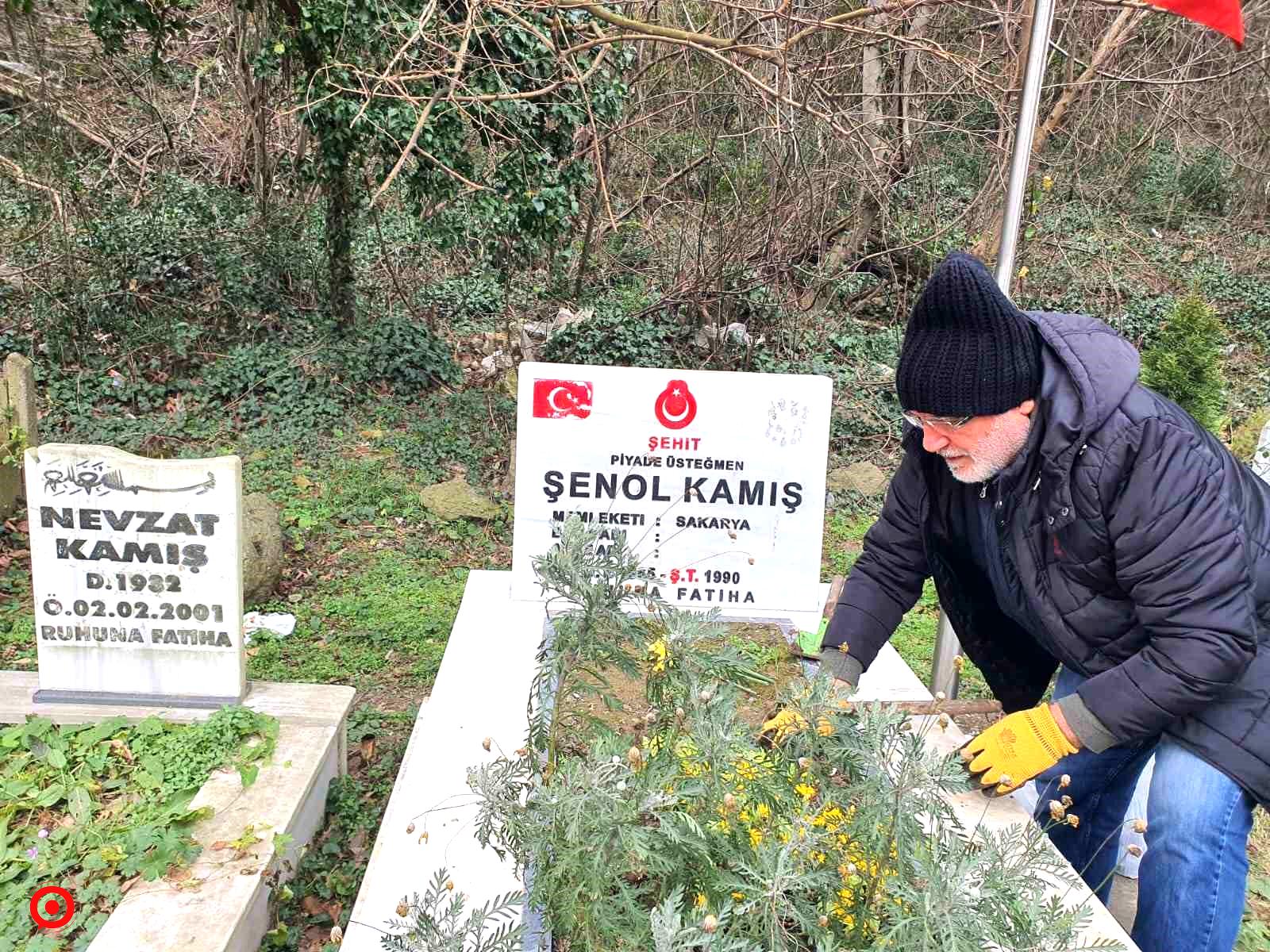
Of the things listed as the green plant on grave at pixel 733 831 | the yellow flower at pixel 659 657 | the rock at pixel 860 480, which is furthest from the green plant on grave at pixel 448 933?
the rock at pixel 860 480

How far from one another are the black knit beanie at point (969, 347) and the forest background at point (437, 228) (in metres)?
3.26

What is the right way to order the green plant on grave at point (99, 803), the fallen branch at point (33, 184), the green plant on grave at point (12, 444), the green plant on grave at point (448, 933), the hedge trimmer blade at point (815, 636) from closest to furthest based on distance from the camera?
the green plant on grave at point (448, 933)
the green plant on grave at point (99, 803)
the hedge trimmer blade at point (815, 636)
the green plant on grave at point (12, 444)
the fallen branch at point (33, 184)

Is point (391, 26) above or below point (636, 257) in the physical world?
above

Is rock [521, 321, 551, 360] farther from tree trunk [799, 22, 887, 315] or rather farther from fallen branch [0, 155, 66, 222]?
fallen branch [0, 155, 66, 222]

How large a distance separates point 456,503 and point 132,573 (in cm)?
331

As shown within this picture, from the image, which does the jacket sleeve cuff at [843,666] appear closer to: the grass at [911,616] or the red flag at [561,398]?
the grass at [911,616]

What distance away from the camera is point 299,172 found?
782cm

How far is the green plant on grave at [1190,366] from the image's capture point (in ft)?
20.2

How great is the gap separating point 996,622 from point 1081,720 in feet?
1.78

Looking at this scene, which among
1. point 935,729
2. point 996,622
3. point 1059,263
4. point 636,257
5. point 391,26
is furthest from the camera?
point 1059,263

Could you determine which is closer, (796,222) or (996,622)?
(996,622)

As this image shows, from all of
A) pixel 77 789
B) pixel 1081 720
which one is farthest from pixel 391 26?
pixel 1081 720

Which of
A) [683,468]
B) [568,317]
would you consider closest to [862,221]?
[568,317]

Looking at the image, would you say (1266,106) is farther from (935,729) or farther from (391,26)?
(935,729)
